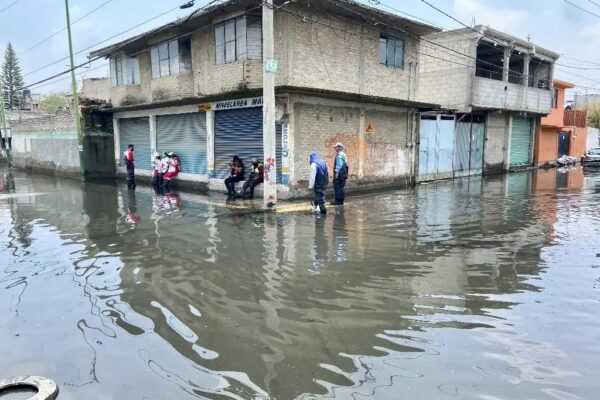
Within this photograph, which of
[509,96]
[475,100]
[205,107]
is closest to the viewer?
[205,107]

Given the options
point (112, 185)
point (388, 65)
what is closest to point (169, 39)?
point (112, 185)

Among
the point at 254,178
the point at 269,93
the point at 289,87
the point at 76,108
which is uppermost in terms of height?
the point at 76,108

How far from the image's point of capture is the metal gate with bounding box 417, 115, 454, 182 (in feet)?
67.7

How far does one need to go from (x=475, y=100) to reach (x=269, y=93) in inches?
584

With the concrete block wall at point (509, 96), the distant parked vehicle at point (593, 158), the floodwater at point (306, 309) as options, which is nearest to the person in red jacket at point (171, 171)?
the floodwater at point (306, 309)

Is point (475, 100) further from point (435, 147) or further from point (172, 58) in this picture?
point (172, 58)

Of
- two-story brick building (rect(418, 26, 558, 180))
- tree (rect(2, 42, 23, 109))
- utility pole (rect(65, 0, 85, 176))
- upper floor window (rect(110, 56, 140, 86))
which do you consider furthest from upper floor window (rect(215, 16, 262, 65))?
tree (rect(2, 42, 23, 109))

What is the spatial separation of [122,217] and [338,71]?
29.8 ft

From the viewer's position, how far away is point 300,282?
6.39 m

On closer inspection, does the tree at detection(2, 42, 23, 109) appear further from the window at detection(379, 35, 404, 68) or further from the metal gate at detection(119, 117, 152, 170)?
the window at detection(379, 35, 404, 68)

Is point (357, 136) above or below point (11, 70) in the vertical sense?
below

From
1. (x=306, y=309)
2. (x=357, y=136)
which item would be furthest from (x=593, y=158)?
(x=306, y=309)

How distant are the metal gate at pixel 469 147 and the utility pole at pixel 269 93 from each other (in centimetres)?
1373

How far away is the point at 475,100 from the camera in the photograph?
2328cm
